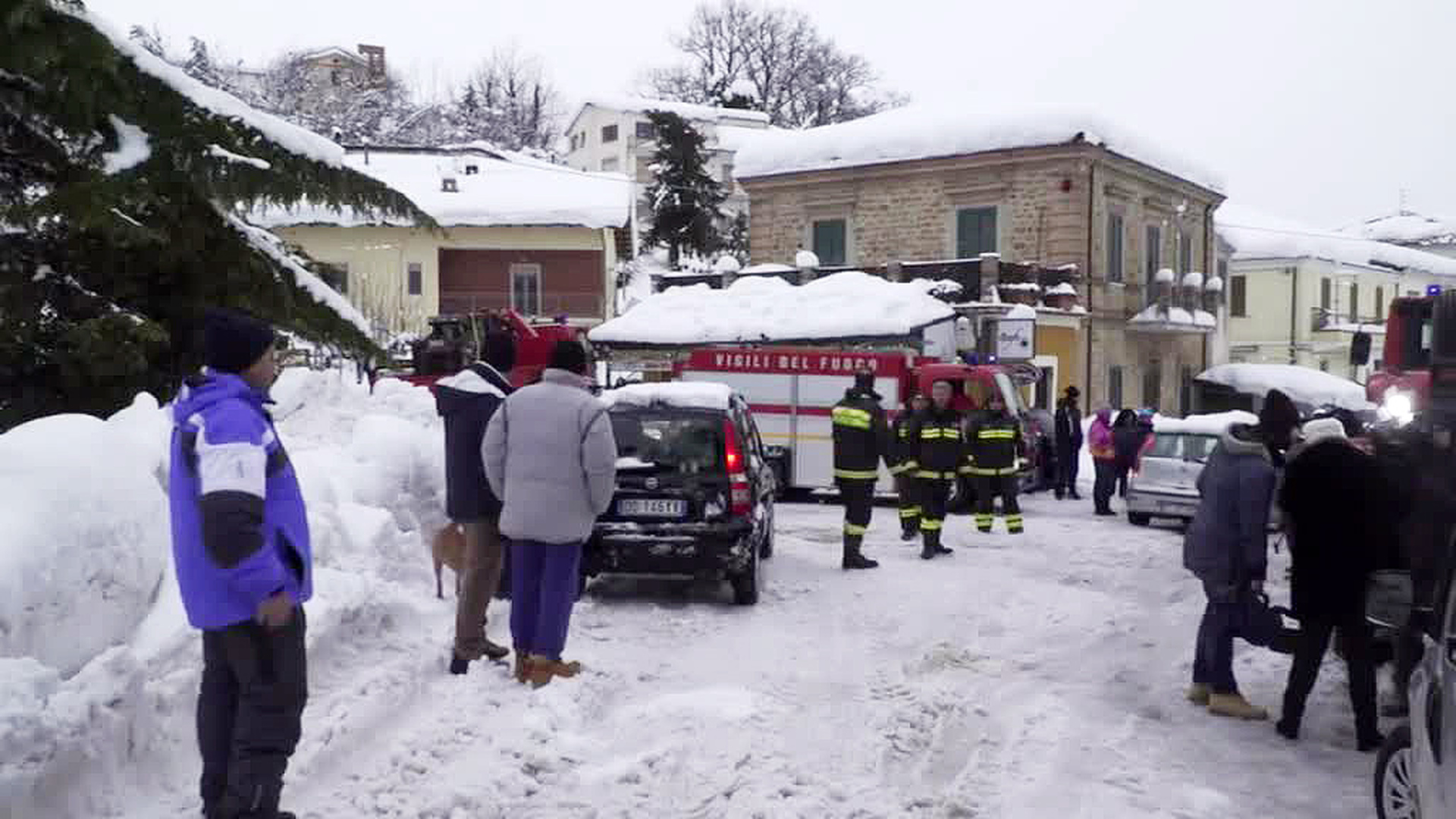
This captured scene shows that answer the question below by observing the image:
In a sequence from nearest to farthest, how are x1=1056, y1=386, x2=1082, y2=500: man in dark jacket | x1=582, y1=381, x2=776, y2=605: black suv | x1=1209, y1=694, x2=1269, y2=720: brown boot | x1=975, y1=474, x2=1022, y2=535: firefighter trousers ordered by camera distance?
x1=1209, y1=694, x2=1269, y2=720: brown boot < x1=582, y1=381, x2=776, y2=605: black suv < x1=975, y1=474, x2=1022, y2=535: firefighter trousers < x1=1056, y1=386, x2=1082, y2=500: man in dark jacket

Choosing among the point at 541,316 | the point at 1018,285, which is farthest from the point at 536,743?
the point at 541,316

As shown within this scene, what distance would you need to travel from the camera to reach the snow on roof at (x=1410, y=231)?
238 ft

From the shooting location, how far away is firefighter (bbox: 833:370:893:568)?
12422 millimetres

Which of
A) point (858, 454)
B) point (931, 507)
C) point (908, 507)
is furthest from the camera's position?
point (908, 507)

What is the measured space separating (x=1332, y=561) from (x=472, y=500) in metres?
4.78

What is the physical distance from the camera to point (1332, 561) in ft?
22.4

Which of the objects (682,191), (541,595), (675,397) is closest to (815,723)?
(541,595)

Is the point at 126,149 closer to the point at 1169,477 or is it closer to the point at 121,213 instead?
the point at 121,213

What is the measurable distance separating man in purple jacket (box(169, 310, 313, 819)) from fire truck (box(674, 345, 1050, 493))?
14.4 metres

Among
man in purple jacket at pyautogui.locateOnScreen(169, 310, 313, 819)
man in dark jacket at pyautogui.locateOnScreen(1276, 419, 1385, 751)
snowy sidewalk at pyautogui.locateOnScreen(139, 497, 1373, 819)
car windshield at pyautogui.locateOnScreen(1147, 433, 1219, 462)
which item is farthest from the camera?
car windshield at pyautogui.locateOnScreen(1147, 433, 1219, 462)

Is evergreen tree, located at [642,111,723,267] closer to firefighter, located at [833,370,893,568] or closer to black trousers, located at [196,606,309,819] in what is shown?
firefighter, located at [833,370,893,568]

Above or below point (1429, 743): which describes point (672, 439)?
above

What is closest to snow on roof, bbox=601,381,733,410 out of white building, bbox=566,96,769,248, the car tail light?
the car tail light

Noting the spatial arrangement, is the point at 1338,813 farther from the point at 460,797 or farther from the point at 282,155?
the point at 282,155
